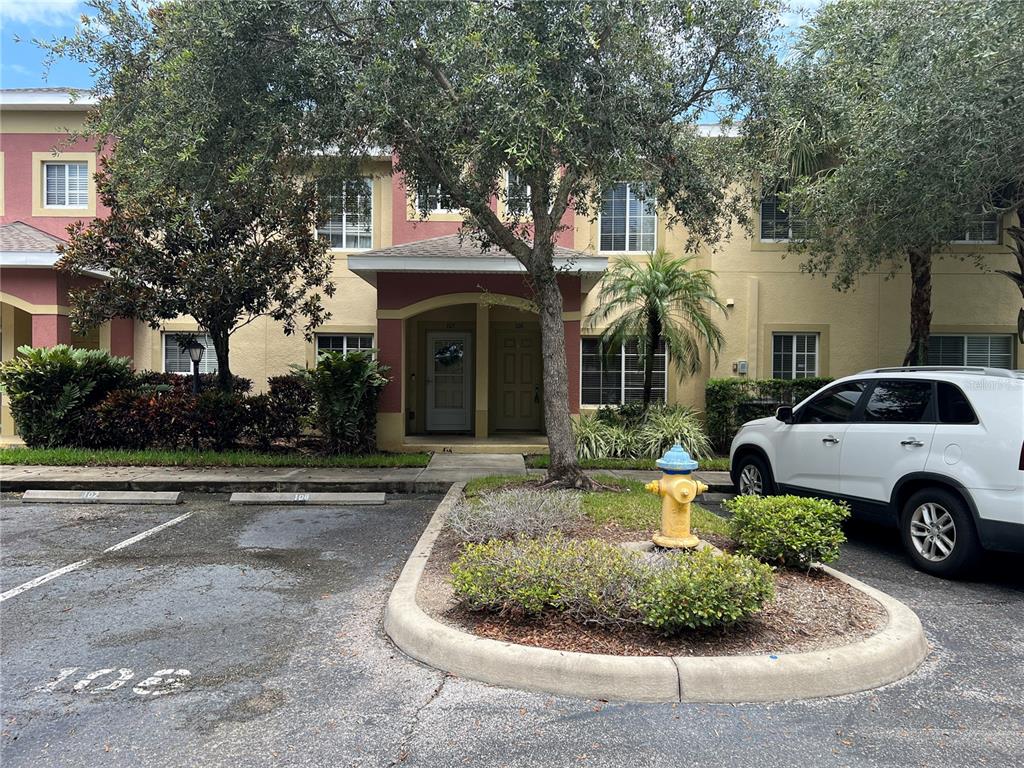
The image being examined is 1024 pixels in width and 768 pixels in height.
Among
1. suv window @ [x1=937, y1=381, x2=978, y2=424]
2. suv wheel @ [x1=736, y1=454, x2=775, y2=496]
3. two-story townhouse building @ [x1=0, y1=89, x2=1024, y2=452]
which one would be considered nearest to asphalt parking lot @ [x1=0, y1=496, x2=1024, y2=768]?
suv window @ [x1=937, y1=381, x2=978, y2=424]

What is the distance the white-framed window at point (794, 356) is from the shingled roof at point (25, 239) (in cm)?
1417

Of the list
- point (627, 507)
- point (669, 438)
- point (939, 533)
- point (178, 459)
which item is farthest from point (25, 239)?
point (939, 533)

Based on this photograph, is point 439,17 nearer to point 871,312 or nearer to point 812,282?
point 812,282

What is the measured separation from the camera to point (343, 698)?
3.71m

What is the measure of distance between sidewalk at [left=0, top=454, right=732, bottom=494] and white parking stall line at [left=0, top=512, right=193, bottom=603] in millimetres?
1763

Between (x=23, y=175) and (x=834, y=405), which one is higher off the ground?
(x=23, y=175)

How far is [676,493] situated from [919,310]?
10.3 meters

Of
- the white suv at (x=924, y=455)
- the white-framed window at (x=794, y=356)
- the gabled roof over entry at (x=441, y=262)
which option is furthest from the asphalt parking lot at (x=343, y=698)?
the white-framed window at (x=794, y=356)

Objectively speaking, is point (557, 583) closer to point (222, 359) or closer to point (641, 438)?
point (641, 438)

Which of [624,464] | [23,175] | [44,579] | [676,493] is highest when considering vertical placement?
[23,175]

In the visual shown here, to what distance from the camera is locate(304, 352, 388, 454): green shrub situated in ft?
38.4

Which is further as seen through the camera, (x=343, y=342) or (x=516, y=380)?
(x=516, y=380)

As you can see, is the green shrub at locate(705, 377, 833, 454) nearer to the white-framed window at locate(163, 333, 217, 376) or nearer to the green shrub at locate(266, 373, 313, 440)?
the green shrub at locate(266, 373, 313, 440)

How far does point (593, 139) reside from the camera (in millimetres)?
7141
